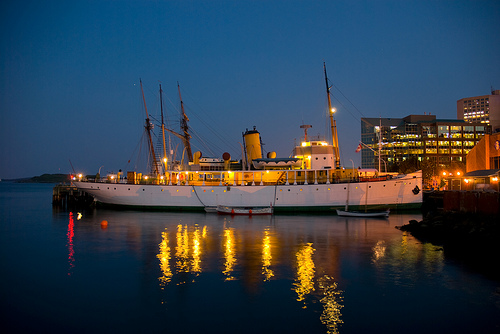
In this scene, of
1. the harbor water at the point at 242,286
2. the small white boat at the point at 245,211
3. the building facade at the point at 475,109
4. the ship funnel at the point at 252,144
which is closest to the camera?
the harbor water at the point at 242,286

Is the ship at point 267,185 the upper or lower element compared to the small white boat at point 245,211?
upper

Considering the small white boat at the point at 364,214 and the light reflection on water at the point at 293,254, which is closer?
the light reflection on water at the point at 293,254

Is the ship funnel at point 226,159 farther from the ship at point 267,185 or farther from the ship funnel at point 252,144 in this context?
the ship funnel at point 252,144

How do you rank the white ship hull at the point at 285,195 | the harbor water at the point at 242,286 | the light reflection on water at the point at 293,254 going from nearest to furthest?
the harbor water at the point at 242,286 < the light reflection on water at the point at 293,254 < the white ship hull at the point at 285,195

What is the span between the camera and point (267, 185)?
43.1m

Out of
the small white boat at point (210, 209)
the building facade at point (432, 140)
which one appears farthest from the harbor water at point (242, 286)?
the building facade at point (432, 140)

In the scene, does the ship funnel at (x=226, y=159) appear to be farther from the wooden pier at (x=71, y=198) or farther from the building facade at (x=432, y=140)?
the building facade at (x=432, y=140)

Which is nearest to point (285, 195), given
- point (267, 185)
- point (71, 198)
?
point (267, 185)

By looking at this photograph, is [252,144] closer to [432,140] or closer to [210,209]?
[210,209]

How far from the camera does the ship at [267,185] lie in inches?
1662

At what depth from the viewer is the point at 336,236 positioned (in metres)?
26.8

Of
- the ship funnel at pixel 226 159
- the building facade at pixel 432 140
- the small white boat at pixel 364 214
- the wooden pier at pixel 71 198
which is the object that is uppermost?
the building facade at pixel 432 140

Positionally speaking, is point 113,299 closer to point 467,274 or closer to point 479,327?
point 479,327

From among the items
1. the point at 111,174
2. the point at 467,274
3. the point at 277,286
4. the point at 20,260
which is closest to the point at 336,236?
the point at 467,274
